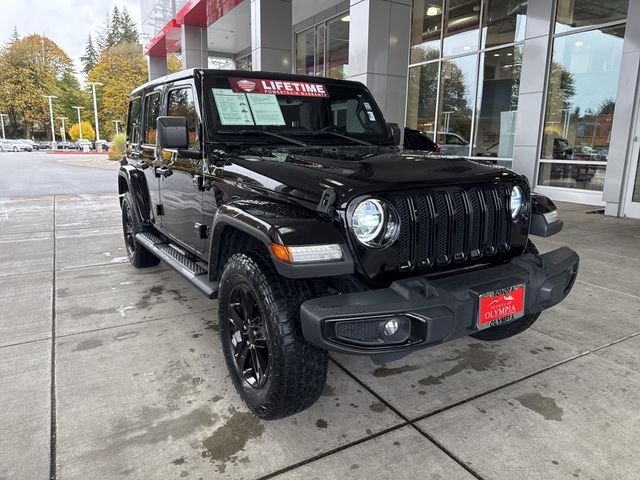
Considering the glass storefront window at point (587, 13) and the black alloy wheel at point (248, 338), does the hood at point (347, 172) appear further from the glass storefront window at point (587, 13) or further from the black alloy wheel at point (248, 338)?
the glass storefront window at point (587, 13)

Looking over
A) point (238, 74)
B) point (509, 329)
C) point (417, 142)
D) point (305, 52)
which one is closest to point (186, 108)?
point (238, 74)

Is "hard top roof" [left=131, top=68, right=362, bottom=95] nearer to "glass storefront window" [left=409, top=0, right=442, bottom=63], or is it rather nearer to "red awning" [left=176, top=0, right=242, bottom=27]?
"glass storefront window" [left=409, top=0, right=442, bottom=63]

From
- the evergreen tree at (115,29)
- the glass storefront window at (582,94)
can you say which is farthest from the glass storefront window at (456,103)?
the evergreen tree at (115,29)

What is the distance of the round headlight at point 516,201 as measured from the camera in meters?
2.63

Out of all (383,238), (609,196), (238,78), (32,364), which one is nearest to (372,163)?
(383,238)

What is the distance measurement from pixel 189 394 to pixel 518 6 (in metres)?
11.5

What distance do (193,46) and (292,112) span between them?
1533 cm

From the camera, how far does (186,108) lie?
11.0 feet

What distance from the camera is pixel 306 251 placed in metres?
1.95

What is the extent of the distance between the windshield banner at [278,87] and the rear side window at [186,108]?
331mm

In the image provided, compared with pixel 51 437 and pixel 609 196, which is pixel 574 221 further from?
pixel 51 437

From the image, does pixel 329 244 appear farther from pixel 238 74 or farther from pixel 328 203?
pixel 238 74

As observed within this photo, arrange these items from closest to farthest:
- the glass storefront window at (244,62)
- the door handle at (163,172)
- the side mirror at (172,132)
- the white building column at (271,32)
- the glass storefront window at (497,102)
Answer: the side mirror at (172,132), the door handle at (163,172), the glass storefront window at (497,102), the white building column at (271,32), the glass storefront window at (244,62)

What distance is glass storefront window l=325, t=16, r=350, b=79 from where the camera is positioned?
52.0 ft
